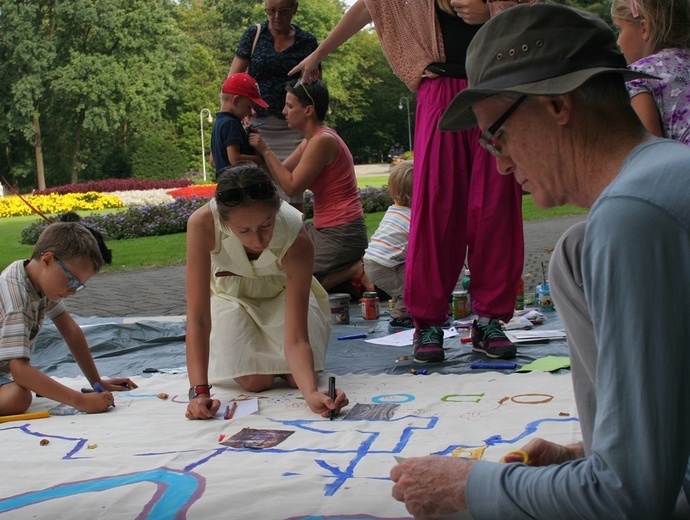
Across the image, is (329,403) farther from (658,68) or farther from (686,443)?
(686,443)

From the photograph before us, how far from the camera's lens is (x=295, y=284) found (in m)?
3.69

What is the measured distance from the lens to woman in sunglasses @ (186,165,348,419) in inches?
132

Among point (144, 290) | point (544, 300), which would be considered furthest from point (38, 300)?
point (144, 290)

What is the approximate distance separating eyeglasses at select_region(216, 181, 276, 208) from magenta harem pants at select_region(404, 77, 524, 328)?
1.14 metres

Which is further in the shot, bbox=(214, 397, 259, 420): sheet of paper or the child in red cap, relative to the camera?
the child in red cap

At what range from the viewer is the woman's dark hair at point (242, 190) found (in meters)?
3.33

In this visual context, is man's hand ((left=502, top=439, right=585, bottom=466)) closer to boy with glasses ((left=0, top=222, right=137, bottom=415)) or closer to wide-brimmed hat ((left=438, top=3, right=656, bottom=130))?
wide-brimmed hat ((left=438, top=3, right=656, bottom=130))

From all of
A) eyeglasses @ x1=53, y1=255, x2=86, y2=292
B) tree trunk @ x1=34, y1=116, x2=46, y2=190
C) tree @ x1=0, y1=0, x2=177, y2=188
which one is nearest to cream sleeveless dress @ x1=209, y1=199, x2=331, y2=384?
eyeglasses @ x1=53, y1=255, x2=86, y2=292

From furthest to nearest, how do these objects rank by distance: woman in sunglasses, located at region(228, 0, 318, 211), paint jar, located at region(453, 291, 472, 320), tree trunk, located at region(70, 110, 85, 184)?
tree trunk, located at region(70, 110, 85, 184) < woman in sunglasses, located at region(228, 0, 318, 211) < paint jar, located at region(453, 291, 472, 320)

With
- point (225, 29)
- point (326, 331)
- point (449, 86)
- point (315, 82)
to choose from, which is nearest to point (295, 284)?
point (326, 331)

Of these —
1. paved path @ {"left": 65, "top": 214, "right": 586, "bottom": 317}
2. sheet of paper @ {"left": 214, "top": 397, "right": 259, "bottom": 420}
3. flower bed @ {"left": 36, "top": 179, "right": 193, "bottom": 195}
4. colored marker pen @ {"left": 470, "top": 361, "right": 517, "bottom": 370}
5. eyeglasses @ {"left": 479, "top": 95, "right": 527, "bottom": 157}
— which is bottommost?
flower bed @ {"left": 36, "top": 179, "right": 193, "bottom": 195}

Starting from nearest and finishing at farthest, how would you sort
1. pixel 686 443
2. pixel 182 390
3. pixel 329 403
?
pixel 686 443 < pixel 329 403 < pixel 182 390

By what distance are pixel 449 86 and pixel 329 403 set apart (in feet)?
5.83

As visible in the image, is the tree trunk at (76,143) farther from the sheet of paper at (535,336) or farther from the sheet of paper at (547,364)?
the sheet of paper at (547,364)
